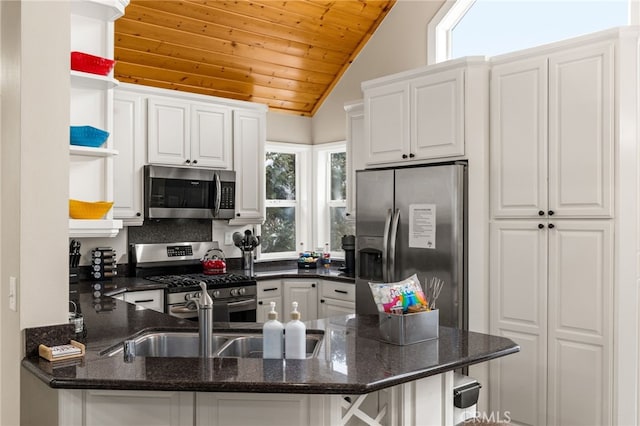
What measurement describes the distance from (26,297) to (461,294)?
2568 millimetres

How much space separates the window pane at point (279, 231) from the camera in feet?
18.7

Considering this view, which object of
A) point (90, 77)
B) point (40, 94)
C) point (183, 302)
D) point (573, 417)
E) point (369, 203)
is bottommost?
point (573, 417)

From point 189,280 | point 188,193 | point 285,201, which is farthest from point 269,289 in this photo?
point 285,201

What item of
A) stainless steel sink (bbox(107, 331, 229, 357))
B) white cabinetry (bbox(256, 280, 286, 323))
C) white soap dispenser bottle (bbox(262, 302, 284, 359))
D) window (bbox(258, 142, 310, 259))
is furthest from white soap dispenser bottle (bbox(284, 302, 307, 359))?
window (bbox(258, 142, 310, 259))

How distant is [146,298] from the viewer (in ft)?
13.2

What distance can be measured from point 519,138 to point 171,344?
242 centimetres

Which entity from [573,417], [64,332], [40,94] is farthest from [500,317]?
[40,94]

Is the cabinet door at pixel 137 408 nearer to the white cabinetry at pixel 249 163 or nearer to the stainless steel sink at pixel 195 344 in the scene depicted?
the stainless steel sink at pixel 195 344

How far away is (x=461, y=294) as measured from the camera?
3.57 meters

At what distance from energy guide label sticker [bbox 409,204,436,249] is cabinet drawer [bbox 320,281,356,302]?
0.95m

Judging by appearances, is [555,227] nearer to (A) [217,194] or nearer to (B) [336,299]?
(B) [336,299]
